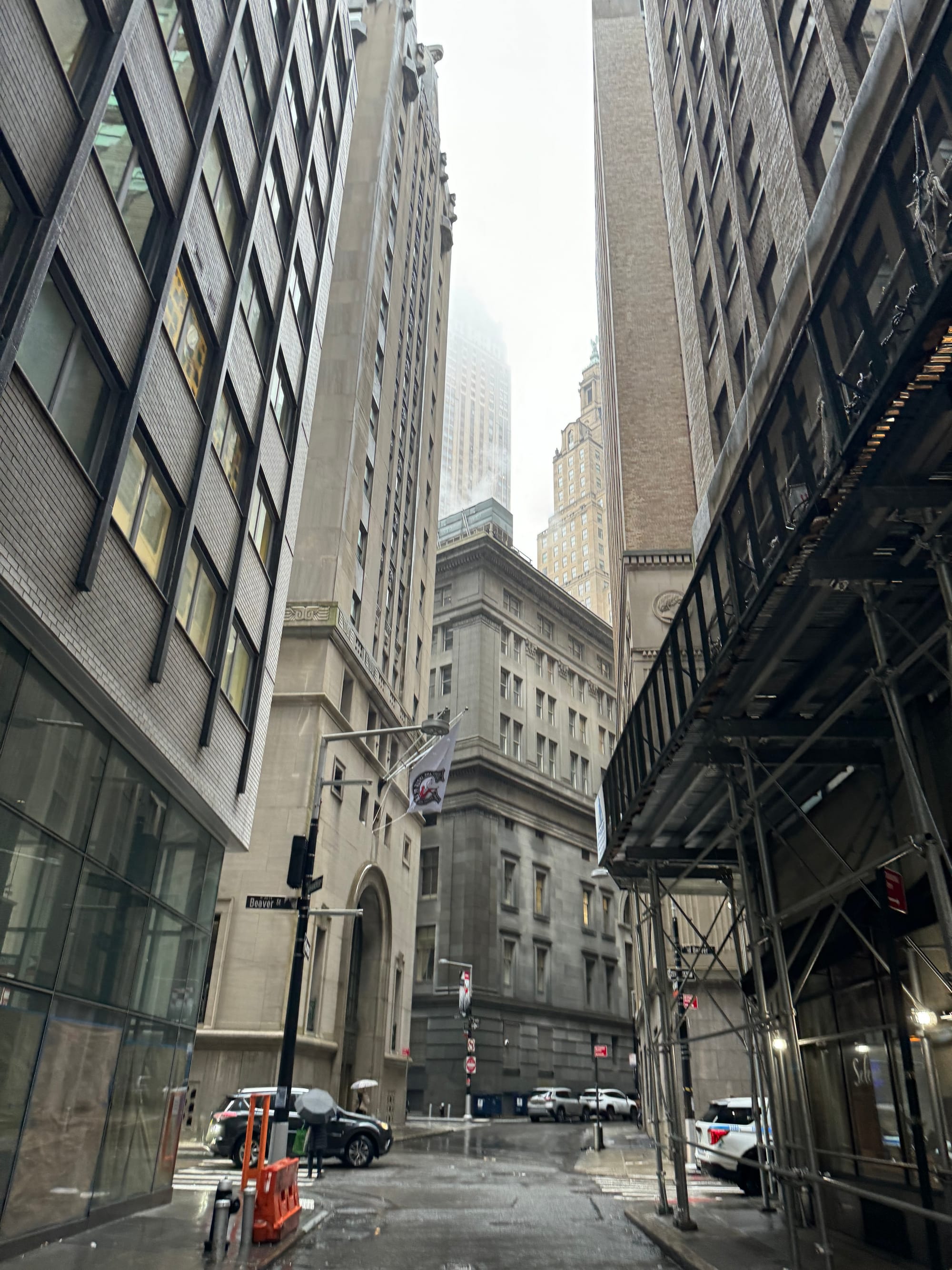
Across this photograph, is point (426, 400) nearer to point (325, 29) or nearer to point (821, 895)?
point (325, 29)

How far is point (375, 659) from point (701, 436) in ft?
64.6

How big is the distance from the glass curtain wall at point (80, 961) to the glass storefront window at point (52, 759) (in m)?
0.02

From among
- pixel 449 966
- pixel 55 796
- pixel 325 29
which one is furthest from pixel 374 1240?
pixel 449 966

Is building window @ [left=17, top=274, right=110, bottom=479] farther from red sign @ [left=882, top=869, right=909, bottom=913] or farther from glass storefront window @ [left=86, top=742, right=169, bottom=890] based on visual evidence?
red sign @ [left=882, top=869, right=909, bottom=913]

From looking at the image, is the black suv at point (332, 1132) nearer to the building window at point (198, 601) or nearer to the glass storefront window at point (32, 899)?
the building window at point (198, 601)

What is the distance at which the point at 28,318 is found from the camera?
32.0 ft

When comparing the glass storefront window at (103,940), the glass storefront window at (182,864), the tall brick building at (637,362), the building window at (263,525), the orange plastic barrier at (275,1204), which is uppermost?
the tall brick building at (637,362)

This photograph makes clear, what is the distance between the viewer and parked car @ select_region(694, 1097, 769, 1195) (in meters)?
17.8

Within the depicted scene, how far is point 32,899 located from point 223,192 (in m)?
13.2

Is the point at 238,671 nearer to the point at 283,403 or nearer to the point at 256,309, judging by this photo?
the point at 283,403

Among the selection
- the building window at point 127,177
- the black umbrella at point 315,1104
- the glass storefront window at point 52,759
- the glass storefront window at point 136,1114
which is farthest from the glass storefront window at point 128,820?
the building window at point 127,177

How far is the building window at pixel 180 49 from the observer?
13.7m

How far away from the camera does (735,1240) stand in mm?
11758

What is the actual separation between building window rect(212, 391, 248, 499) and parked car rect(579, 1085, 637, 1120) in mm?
44948
